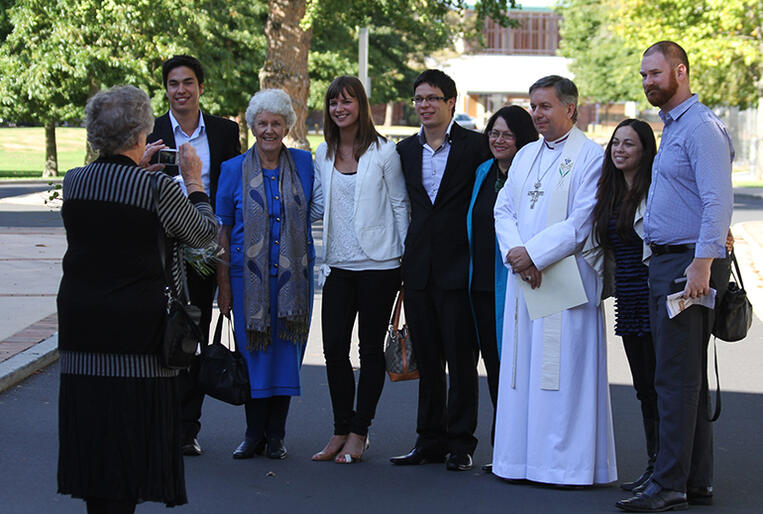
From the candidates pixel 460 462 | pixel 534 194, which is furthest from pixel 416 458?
pixel 534 194

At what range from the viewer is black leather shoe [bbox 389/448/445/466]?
244 inches

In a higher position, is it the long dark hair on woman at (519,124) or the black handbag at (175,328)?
the long dark hair on woman at (519,124)

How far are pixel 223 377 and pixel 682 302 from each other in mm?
2415

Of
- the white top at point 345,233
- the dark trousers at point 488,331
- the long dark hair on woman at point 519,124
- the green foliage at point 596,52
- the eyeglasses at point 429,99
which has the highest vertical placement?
the green foliage at point 596,52

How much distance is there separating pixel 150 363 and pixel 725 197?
8.43 feet

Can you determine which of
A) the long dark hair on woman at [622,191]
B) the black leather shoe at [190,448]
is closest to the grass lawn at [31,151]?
the black leather shoe at [190,448]

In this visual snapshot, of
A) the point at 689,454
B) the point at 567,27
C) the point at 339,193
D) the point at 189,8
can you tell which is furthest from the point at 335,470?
the point at 567,27

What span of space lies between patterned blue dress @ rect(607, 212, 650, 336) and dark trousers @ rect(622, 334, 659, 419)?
7 centimetres

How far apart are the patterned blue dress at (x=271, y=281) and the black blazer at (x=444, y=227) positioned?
0.60 meters

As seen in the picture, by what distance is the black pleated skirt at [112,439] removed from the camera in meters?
4.30

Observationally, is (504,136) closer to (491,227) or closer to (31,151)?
(491,227)

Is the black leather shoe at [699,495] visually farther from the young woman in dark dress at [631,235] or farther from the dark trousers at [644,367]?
the dark trousers at [644,367]

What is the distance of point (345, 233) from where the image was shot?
245 inches

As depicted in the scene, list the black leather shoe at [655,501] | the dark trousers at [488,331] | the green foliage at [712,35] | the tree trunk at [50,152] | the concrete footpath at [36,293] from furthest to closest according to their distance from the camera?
the tree trunk at [50,152] < the green foliage at [712,35] < the concrete footpath at [36,293] < the dark trousers at [488,331] < the black leather shoe at [655,501]
